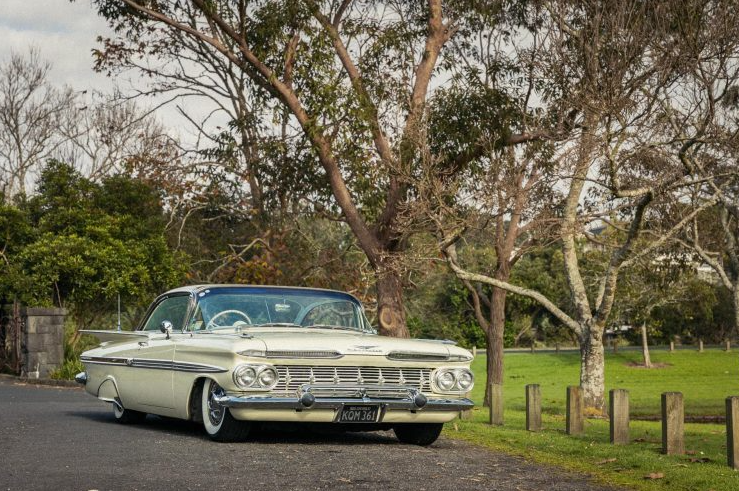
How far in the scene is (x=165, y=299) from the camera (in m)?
11.7

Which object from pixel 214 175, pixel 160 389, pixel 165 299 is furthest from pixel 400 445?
pixel 214 175

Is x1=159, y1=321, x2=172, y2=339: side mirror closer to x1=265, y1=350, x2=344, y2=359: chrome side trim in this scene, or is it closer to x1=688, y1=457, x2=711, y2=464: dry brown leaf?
x1=265, y1=350, x2=344, y2=359: chrome side trim

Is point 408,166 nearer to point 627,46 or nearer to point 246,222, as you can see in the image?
point 627,46

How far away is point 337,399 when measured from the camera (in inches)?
367

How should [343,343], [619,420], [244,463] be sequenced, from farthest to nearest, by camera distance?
[619,420]
[343,343]
[244,463]

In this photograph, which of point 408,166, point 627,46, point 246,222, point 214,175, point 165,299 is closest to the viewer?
point 165,299

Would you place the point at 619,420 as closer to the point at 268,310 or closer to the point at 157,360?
the point at 268,310

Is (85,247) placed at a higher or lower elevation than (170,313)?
higher

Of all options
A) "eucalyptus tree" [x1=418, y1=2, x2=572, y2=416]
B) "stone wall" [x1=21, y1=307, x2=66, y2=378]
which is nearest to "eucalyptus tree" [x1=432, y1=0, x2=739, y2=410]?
"eucalyptus tree" [x1=418, y1=2, x2=572, y2=416]

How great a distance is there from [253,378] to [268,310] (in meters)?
1.54

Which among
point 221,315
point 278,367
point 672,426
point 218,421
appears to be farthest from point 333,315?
point 672,426

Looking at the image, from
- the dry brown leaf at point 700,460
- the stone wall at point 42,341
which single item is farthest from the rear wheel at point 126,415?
the stone wall at point 42,341

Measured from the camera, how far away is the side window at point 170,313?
436 inches

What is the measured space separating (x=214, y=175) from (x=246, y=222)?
482 cm
